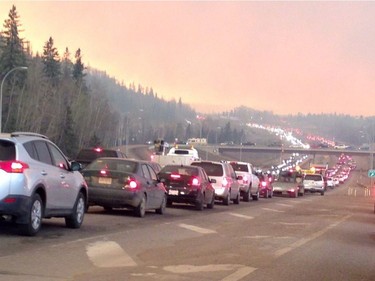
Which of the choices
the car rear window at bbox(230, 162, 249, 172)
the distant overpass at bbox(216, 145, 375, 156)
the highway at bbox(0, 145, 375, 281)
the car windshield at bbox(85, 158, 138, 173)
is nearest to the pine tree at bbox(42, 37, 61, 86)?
the distant overpass at bbox(216, 145, 375, 156)

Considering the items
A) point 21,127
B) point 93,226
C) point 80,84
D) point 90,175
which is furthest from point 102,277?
point 80,84

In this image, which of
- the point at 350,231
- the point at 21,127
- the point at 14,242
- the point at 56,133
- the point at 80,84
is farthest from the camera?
the point at 80,84

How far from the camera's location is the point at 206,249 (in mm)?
13797

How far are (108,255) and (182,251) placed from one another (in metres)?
1.62

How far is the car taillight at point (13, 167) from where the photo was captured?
42.6 ft

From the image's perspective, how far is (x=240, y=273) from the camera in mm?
10984

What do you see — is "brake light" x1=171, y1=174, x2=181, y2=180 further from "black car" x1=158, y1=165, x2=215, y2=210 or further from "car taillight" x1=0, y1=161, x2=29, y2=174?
"car taillight" x1=0, y1=161, x2=29, y2=174

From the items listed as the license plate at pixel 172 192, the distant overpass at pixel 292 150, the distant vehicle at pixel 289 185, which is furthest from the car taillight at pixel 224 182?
the distant overpass at pixel 292 150

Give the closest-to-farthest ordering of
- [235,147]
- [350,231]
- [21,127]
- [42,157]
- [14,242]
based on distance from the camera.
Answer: [14,242] → [42,157] → [350,231] → [21,127] → [235,147]

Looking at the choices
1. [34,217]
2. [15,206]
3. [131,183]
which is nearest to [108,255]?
[15,206]

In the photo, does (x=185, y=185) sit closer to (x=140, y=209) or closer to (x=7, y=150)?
(x=140, y=209)

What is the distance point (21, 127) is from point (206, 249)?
67.4 metres

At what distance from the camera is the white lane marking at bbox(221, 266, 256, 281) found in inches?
412

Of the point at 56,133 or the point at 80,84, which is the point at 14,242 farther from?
the point at 80,84
